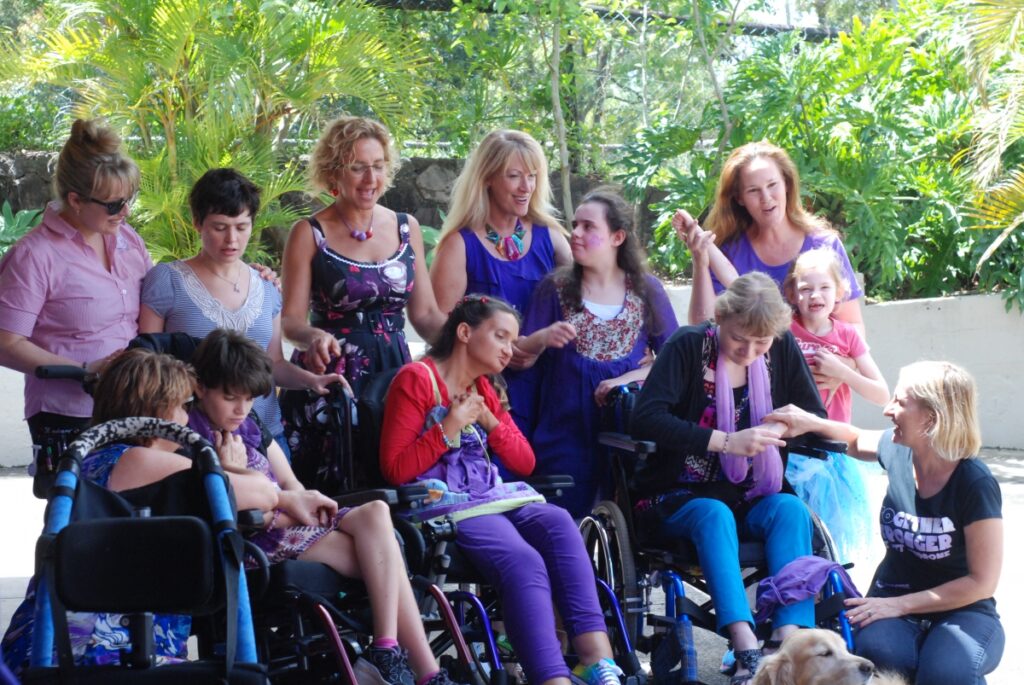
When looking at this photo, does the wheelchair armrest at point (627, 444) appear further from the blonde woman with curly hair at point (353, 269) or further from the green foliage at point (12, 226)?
the green foliage at point (12, 226)

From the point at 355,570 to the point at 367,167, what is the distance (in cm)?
150

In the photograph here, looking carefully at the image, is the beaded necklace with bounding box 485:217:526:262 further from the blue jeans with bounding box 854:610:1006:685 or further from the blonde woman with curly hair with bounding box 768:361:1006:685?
the blue jeans with bounding box 854:610:1006:685

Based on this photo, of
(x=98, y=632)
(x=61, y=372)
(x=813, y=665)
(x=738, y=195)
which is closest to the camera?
(x=98, y=632)

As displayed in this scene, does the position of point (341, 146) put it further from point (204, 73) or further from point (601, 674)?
point (204, 73)

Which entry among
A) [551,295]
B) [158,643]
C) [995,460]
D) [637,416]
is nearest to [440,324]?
[551,295]

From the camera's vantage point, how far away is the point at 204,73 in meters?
8.88

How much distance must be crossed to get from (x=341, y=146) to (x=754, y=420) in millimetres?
1649

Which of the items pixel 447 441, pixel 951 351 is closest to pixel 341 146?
pixel 447 441

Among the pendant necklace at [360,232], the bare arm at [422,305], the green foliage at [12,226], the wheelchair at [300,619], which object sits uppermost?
the green foliage at [12,226]

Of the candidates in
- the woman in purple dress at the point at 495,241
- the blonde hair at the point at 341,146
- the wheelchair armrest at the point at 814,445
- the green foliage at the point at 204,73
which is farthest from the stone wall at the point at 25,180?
the wheelchair armrest at the point at 814,445

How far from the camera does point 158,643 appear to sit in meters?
3.20

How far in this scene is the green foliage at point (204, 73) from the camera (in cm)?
859

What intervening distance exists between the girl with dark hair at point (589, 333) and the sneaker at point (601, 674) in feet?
2.93

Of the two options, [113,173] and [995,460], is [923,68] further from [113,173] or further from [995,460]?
[113,173]
